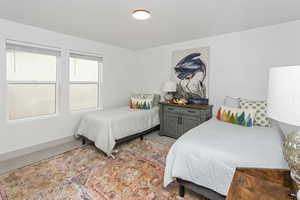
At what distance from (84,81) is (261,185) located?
3533 millimetres

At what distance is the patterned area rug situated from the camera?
163 cm

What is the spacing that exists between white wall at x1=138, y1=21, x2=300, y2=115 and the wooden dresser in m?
2.19

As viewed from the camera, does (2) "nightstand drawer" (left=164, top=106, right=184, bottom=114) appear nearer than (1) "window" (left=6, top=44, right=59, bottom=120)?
No

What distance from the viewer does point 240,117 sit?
2268mm

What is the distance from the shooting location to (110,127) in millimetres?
2502

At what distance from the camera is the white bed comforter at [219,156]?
126cm

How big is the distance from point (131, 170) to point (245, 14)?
9.22ft

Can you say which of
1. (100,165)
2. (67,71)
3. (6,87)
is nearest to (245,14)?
(100,165)

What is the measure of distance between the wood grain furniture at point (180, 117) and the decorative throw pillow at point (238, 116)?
46 centimetres

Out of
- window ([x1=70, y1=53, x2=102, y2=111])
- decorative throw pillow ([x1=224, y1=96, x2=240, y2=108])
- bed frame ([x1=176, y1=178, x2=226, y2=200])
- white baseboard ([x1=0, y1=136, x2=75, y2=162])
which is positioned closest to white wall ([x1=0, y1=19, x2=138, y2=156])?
white baseboard ([x1=0, y1=136, x2=75, y2=162])

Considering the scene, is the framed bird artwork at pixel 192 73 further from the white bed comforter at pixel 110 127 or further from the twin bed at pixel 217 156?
the twin bed at pixel 217 156

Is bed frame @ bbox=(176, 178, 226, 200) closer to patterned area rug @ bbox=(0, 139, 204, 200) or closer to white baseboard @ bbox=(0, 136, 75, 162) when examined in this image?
patterned area rug @ bbox=(0, 139, 204, 200)

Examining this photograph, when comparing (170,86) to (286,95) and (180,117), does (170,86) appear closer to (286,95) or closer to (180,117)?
(180,117)

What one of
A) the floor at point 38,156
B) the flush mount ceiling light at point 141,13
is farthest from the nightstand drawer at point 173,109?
the flush mount ceiling light at point 141,13
